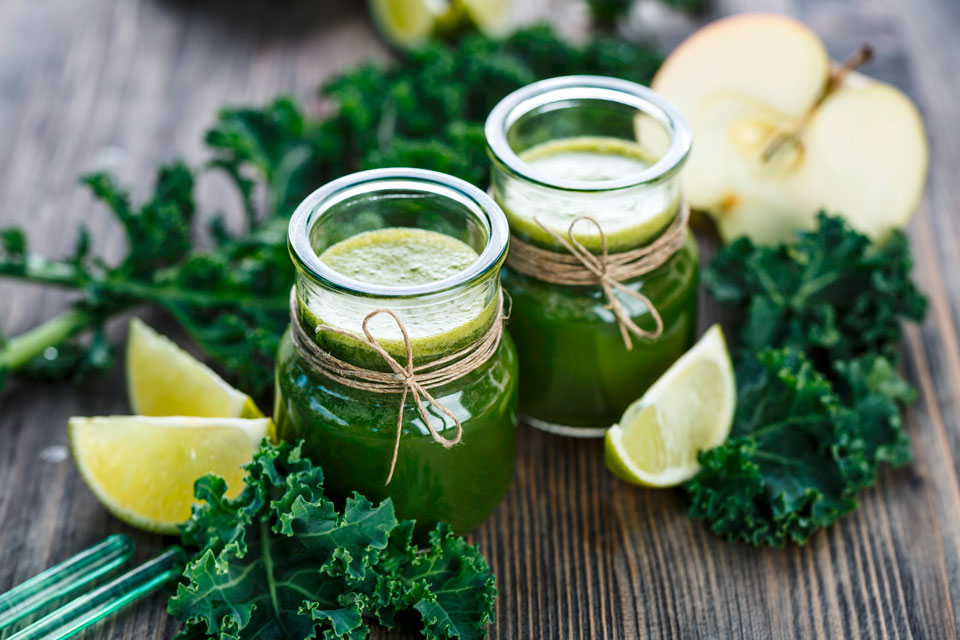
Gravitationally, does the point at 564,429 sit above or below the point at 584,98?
below

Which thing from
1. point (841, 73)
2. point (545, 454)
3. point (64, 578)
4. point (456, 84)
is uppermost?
point (841, 73)

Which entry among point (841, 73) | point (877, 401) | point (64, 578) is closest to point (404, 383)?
point (64, 578)

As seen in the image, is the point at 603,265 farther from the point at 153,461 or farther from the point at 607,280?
the point at 153,461

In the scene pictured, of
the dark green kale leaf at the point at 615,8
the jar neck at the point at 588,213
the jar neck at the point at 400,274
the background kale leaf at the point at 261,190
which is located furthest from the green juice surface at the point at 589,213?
the dark green kale leaf at the point at 615,8

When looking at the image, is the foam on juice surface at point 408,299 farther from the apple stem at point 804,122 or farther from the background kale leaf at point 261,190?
the apple stem at point 804,122

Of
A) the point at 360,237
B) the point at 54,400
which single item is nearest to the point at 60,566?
the point at 54,400

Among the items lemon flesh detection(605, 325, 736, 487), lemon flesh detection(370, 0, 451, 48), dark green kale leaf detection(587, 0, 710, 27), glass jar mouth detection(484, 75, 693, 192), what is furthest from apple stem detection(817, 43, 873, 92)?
lemon flesh detection(370, 0, 451, 48)

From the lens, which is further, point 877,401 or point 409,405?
point 877,401

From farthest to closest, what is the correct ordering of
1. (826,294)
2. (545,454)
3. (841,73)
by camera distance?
1. (841,73)
2. (826,294)
3. (545,454)
